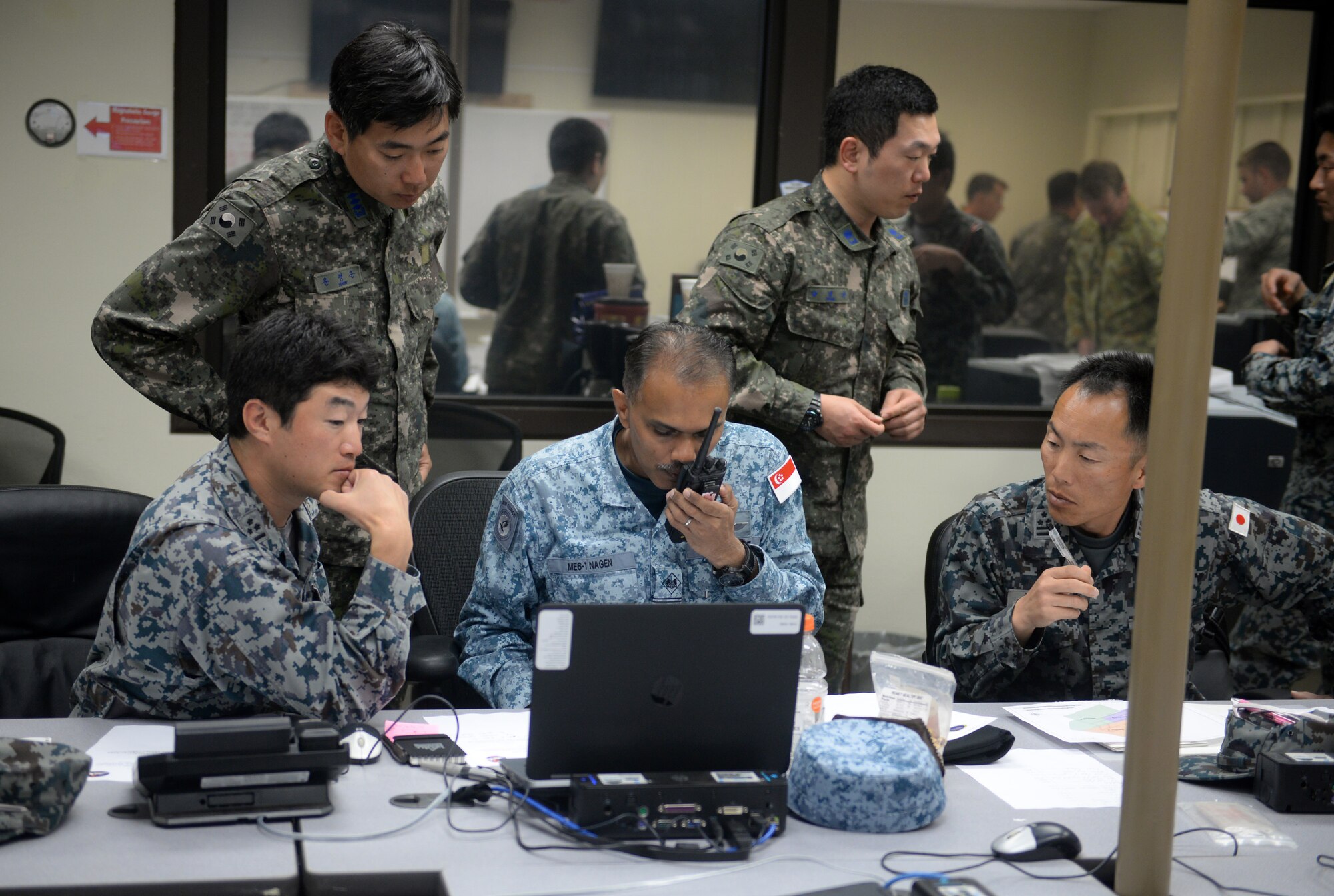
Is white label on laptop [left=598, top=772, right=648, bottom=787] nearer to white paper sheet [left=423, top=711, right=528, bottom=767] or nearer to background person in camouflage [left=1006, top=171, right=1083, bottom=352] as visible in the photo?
white paper sheet [left=423, top=711, right=528, bottom=767]

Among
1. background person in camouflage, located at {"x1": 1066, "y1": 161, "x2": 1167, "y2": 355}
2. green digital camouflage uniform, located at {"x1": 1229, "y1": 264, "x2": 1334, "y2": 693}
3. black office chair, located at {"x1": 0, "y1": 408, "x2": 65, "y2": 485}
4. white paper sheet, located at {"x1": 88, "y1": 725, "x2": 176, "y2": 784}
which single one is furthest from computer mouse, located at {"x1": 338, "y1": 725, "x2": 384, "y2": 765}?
background person in camouflage, located at {"x1": 1066, "y1": 161, "x2": 1167, "y2": 355}

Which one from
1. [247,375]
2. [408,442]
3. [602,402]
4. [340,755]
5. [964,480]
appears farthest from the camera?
[964,480]

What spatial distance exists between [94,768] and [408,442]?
1029 mm

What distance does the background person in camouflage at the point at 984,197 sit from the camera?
13.2 ft

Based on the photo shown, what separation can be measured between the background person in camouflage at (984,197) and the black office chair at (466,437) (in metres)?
1.73

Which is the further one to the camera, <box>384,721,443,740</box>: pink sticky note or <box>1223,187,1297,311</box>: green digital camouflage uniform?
<box>1223,187,1297,311</box>: green digital camouflage uniform

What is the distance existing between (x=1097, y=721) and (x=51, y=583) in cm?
162

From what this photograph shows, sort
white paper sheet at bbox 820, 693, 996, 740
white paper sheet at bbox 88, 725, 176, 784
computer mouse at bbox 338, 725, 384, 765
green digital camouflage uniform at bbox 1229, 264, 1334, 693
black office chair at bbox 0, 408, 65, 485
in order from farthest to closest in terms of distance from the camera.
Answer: black office chair at bbox 0, 408, 65, 485, green digital camouflage uniform at bbox 1229, 264, 1334, 693, white paper sheet at bbox 820, 693, 996, 740, computer mouse at bbox 338, 725, 384, 765, white paper sheet at bbox 88, 725, 176, 784

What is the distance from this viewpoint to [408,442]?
8.04ft

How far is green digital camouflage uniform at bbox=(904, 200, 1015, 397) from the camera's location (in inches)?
157

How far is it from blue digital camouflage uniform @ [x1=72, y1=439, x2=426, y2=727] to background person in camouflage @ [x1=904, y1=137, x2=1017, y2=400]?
262 cm

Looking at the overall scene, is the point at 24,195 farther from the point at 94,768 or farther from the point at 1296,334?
the point at 1296,334

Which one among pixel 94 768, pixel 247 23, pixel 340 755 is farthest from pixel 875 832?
pixel 247 23

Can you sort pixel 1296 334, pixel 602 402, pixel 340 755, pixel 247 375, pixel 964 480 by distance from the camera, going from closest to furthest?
pixel 340 755 → pixel 247 375 → pixel 1296 334 → pixel 602 402 → pixel 964 480
